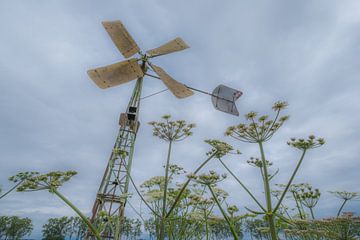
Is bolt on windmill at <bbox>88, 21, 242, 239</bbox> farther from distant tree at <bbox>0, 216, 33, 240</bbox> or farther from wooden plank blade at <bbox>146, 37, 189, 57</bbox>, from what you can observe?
distant tree at <bbox>0, 216, 33, 240</bbox>

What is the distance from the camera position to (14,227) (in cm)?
9006

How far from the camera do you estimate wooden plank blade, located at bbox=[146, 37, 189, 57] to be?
8.68m

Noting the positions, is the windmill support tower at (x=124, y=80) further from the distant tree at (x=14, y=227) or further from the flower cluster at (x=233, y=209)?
the distant tree at (x=14, y=227)

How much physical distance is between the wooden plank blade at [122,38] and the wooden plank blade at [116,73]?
45 cm

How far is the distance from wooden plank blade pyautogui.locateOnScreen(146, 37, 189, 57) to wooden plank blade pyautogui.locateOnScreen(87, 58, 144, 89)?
126 cm

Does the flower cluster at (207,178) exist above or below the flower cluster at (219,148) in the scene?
below

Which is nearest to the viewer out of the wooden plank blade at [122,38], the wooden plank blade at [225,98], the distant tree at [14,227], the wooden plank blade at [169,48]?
the wooden plank blade at [225,98]

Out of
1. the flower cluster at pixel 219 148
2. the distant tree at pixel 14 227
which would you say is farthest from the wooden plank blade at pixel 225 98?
the distant tree at pixel 14 227

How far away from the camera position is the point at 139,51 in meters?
8.19

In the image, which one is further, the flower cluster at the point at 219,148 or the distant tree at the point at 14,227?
the distant tree at the point at 14,227

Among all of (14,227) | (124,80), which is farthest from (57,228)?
(124,80)

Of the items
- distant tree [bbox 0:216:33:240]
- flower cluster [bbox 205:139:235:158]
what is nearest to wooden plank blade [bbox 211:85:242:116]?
flower cluster [bbox 205:139:235:158]

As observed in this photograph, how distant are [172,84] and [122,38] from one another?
8.04ft

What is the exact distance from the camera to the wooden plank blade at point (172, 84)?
27.1ft
